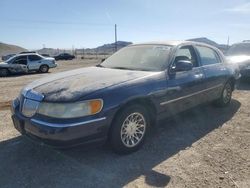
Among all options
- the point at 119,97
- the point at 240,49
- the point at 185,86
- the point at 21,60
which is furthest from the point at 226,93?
the point at 21,60

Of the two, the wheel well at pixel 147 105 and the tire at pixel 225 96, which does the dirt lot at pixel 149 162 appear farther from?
the tire at pixel 225 96

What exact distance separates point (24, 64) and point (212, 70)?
15.6 meters

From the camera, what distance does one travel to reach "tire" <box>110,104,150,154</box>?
13.0ft

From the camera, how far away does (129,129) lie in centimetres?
417

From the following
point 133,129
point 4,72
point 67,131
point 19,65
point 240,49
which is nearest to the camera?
point 67,131

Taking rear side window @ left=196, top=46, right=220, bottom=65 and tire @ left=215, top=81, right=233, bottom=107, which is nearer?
rear side window @ left=196, top=46, right=220, bottom=65

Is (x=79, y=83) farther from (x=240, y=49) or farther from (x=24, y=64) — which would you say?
(x=24, y=64)

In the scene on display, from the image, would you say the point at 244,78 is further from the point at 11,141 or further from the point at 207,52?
the point at 11,141

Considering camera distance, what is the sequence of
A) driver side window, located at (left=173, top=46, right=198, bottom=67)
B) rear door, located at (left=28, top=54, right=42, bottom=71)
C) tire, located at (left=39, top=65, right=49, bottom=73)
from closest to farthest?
driver side window, located at (left=173, top=46, right=198, bottom=67), rear door, located at (left=28, top=54, right=42, bottom=71), tire, located at (left=39, top=65, right=49, bottom=73)

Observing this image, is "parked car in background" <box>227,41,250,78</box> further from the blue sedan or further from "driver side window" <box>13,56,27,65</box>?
"driver side window" <box>13,56,27,65</box>

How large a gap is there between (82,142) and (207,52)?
375 centimetres

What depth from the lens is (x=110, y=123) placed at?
12.7 ft

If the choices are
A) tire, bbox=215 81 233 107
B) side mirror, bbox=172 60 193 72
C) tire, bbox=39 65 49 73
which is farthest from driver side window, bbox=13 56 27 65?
side mirror, bbox=172 60 193 72

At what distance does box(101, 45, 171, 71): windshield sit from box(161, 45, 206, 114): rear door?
214mm
